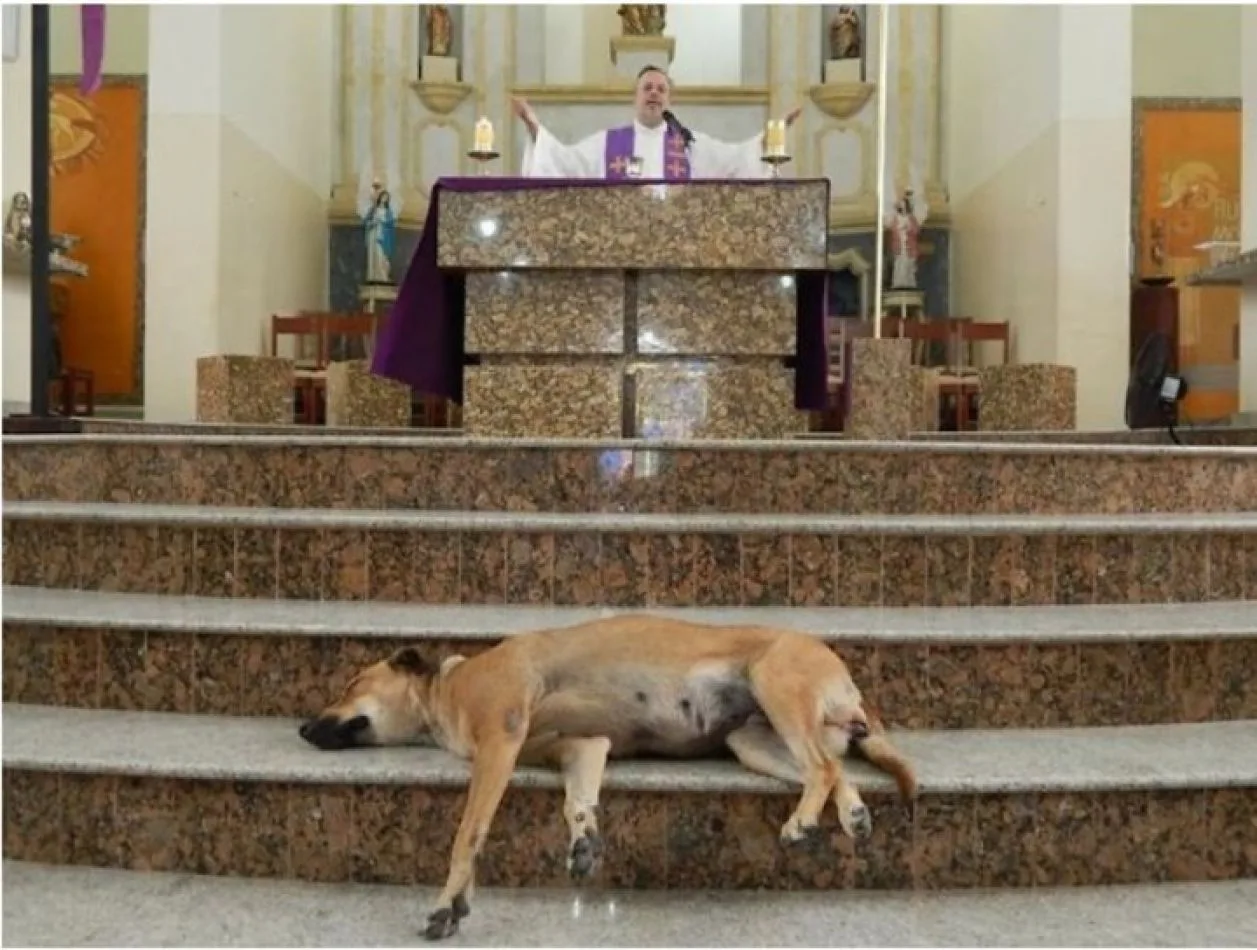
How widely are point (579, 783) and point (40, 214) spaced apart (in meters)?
3.67

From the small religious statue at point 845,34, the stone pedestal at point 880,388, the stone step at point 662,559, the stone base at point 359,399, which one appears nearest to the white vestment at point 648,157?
the stone pedestal at point 880,388

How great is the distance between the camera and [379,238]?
438 inches

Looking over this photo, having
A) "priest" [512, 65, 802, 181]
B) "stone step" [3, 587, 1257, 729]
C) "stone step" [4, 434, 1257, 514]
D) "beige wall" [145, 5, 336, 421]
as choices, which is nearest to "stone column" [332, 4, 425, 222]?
"beige wall" [145, 5, 336, 421]

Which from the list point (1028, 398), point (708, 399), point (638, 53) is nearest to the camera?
point (708, 399)

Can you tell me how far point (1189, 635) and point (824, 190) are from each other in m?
2.64

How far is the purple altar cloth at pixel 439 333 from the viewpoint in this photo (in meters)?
5.33

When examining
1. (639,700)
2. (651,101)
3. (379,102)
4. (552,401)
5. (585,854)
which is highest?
(379,102)

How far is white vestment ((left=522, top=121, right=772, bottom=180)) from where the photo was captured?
5.88m

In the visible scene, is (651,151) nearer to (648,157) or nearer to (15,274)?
(648,157)

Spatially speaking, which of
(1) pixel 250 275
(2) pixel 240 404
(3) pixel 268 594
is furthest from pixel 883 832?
(1) pixel 250 275

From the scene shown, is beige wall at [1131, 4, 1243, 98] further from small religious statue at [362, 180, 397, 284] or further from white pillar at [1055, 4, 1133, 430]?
small religious statue at [362, 180, 397, 284]

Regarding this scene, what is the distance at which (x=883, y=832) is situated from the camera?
2.41 metres

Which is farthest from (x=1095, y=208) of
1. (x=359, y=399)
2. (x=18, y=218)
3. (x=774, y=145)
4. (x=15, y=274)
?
(x=18, y=218)

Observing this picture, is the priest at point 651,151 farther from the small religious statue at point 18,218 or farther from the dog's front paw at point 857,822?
the small religious statue at point 18,218
